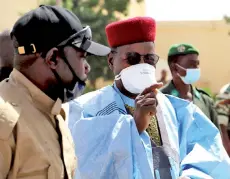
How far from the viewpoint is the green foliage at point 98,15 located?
908 inches

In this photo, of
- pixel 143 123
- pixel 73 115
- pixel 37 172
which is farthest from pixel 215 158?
pixel 37 172

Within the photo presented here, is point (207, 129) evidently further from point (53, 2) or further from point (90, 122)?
point (53, 2)

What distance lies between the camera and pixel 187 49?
681 centimetres

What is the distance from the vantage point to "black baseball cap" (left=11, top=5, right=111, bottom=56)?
300 centimetres

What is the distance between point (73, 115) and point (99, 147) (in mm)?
299

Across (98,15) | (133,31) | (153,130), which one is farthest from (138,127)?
(98,15)

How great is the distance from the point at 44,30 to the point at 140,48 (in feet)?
4.18

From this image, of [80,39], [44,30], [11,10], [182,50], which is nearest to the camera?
[44,30]

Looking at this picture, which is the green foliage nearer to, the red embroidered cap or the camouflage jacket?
the camouflage jacket

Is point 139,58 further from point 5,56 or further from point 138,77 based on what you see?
point 5,56

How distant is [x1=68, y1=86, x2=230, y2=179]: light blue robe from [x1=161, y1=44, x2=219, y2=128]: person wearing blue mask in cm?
219

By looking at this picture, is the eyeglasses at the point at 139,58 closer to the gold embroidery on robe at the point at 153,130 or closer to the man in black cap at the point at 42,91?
the gold embroidery on robe at the point at 153,130

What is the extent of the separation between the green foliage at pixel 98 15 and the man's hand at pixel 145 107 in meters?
18.8

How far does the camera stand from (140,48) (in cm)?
419
